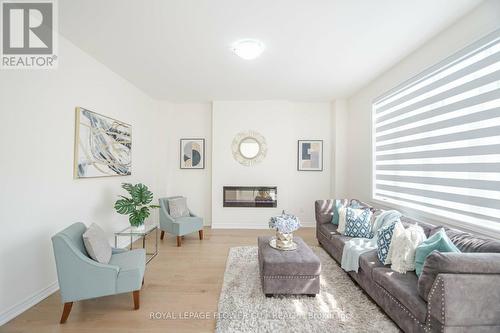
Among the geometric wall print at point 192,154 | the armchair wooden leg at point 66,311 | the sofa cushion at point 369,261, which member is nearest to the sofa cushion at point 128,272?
the armchair wooden leg at point 66,311

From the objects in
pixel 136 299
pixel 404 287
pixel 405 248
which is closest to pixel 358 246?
pixel 405 248

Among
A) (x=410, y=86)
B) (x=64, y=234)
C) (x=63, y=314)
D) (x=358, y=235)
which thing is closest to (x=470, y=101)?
(x=410, y=86)

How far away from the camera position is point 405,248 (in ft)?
6.74

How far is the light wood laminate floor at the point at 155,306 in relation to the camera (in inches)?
75.6

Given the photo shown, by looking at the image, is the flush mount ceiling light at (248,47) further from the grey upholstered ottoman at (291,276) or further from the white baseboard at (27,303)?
the white baseboard at (27,303)

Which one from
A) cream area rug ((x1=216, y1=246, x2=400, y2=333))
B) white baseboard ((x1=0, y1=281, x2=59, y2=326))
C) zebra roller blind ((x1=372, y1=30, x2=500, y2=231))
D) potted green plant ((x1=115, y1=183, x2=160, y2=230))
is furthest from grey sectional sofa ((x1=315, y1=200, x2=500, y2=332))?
white baseboard ((x1=0, y1=281, x2=59, y2=326))

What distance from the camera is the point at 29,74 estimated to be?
2.20m

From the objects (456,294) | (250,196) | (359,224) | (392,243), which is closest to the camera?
(456,294)

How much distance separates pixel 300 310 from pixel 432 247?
1.32 meters

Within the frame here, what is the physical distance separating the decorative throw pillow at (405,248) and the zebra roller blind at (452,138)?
0.60 metres

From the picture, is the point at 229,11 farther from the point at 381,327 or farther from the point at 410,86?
the point at 381,327

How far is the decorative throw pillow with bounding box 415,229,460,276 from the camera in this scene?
1.80 metres

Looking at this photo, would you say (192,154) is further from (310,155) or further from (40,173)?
(40,173)

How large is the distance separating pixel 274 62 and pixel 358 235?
9.04 ft
